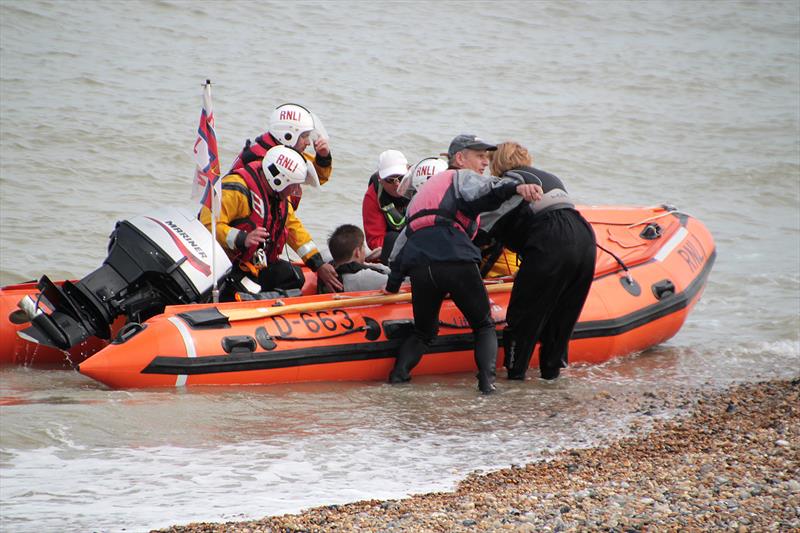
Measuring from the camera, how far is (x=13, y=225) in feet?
30.8

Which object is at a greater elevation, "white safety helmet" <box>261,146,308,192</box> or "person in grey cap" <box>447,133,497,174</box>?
"person in grey cap" <box>447,133,497,174</box>

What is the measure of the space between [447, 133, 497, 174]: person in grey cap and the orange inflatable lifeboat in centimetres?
82

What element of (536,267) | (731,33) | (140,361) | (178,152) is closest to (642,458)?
(536,267)

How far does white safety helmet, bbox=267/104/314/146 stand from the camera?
21.4ft

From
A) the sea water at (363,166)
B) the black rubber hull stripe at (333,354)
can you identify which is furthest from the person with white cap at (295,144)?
the sea water at (363,166)

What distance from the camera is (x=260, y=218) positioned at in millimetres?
6023

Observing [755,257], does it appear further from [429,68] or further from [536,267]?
[429,68]

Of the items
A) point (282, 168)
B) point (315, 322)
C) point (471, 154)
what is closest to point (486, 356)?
point (315, 322)

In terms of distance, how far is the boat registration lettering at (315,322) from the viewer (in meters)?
5.76

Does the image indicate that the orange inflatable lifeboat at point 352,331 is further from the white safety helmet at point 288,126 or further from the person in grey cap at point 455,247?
the white safety helmet at point 288,126

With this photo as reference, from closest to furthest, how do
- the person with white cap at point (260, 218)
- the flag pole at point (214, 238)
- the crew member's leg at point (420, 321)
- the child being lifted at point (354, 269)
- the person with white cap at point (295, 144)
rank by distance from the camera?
the flag pole at point (214, 238), the crew member's leg at point (420, 321), the person with white cap at point (260, 218), the child being lifted at point (354, 269), the person with white cap at point (295, 144)

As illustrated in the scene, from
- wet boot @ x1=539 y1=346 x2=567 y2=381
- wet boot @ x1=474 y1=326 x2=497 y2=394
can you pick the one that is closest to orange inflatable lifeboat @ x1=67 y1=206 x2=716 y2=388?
wet boot @ x1=539 y1=346 x2=567 y2=381

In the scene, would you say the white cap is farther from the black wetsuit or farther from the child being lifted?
the black wetsuit

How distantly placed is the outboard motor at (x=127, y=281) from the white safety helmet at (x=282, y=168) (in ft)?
1.79
